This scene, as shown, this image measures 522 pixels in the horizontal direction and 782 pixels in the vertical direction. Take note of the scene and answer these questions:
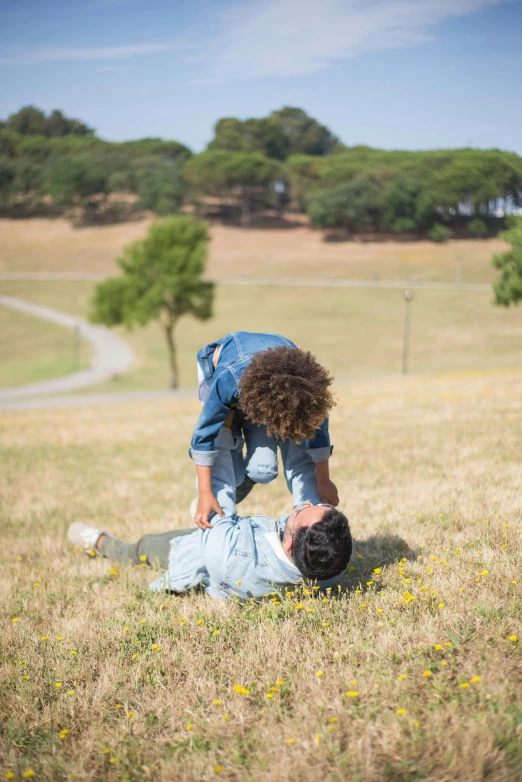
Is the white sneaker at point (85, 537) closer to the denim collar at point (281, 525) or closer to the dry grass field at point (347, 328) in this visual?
the denim collar at point (281, 525)

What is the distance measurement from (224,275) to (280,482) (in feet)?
244

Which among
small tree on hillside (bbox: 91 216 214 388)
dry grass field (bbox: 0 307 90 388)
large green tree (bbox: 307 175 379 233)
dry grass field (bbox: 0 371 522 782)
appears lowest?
dry grass field (bbox: 0 307 90 388)

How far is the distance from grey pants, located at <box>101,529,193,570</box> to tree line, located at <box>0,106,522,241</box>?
5728 centimetres

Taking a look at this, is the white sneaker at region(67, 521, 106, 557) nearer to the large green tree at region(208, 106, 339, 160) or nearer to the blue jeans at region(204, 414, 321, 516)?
the blue jeans at region(204, 414, 321, 516)

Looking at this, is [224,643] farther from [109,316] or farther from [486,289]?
[486,289]

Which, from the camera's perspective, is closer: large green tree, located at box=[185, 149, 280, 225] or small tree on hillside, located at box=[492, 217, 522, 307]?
small tree on hillside, located at box=[492, 217, 522, 307]

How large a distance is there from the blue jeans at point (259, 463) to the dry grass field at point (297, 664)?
63cm

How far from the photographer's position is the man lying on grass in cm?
344

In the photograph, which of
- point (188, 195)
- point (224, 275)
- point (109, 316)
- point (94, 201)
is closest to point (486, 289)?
point (224, 275)

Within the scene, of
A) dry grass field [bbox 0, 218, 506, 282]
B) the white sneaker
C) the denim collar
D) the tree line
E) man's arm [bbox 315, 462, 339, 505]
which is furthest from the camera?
the tree line

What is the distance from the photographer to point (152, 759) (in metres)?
2.62

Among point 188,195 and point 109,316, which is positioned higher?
point 188,195

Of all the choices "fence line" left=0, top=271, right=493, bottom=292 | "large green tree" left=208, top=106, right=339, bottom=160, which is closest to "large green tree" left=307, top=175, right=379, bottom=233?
"fence line" left=0, top=271, right=493, bottom=292

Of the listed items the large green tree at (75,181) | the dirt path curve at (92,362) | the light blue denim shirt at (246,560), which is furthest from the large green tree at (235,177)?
the light blue denim shirt at (246,560)
